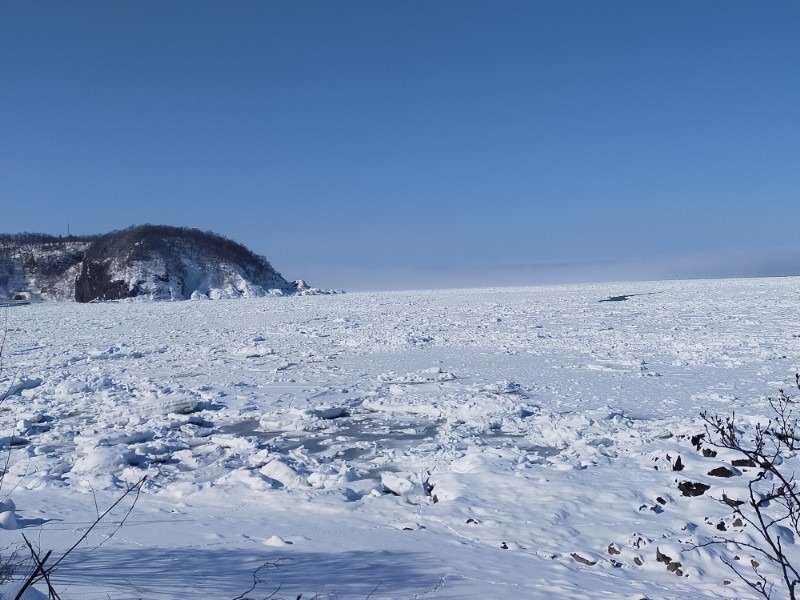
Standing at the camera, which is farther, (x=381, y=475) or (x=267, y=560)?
(x=381, y=475)

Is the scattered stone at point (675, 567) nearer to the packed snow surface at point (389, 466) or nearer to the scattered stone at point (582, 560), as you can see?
the packed snow surface at point (389, 466)

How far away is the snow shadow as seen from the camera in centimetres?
345

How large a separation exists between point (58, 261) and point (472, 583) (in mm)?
78937

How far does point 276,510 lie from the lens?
561cm

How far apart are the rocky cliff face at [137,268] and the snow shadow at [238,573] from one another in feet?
182

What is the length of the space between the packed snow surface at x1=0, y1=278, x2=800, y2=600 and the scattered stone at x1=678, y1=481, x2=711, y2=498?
0.21 feet

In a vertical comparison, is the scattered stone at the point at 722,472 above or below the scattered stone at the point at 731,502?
above

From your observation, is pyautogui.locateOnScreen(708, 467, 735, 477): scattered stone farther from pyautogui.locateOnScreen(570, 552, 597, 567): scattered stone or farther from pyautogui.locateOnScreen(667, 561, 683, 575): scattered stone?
pyautogui.locateOnScreen(570, 552, 597, 567): scattered stone

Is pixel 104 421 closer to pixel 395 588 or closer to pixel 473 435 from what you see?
pixel 473 435

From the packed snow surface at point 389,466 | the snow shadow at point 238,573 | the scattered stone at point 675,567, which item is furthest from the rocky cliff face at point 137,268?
the scattered stone at point 675,567

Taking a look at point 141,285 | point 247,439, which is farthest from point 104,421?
point 141,285

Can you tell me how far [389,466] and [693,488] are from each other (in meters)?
3.10

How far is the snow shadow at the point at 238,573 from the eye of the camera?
11.3 feet

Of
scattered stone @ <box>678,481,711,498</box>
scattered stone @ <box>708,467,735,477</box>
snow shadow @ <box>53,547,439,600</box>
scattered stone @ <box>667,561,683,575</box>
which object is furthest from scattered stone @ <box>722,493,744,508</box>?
snow shadow @ <box>53,547,439,600</box>
